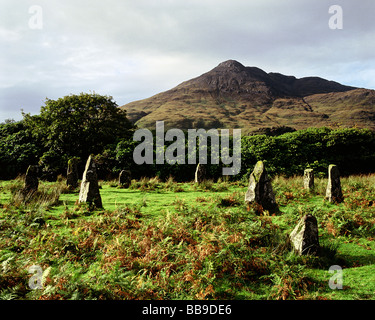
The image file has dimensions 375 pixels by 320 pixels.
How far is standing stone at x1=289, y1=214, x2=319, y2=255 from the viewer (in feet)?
17.3

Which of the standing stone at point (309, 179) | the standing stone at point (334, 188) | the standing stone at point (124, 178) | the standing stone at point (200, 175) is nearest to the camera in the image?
the standing stone at point (334, 188)

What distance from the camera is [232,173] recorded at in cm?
1620

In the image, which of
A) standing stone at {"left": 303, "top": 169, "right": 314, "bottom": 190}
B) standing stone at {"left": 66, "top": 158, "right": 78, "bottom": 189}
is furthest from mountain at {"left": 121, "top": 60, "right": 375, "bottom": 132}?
standing stone at {"left": 66, "top": 158, "right": 78, "bottom": 189}

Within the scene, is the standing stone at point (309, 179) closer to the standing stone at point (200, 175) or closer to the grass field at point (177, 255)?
the grass field at point (177, 255)

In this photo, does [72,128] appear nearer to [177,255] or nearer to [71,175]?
[71,175]

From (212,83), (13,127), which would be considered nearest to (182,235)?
(13,127)

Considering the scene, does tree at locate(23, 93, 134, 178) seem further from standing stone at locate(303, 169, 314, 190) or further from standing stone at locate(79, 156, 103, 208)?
standing stone at locate(303, 169, 314, 190)

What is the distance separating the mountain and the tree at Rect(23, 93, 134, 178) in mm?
55325

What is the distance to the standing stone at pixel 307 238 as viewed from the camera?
17.3 ft

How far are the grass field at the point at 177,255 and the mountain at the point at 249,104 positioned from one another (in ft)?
211

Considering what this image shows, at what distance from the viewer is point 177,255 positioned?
5242mm

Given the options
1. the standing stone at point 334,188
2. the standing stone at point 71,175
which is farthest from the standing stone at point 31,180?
the standing stone at point 334,188

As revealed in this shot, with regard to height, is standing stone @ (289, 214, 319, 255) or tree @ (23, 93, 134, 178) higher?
→ tree @ (23, 93, 134, 178)
